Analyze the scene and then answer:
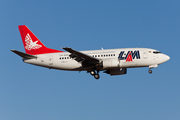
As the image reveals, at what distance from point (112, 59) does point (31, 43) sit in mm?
15129

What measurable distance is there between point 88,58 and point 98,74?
15.3ft

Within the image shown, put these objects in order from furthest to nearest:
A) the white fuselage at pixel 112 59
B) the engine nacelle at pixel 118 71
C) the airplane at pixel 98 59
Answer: the engine nacelle at pixel 118 71 < the white fuselage at pixel 112 59 < the airplane at pixel 98 59

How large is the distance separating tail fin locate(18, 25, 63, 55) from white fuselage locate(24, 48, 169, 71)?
4.76 ft

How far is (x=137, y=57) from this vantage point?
45969 millimetres

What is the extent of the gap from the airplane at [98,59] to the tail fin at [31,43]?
6.8 inches

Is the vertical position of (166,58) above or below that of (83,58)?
above

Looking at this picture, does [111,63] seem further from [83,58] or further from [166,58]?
[166,58]

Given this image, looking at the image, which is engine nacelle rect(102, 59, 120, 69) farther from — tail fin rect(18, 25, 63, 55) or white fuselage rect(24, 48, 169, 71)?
tail fin rect(18, 25, 63, 55)

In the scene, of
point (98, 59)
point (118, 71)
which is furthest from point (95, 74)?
point (118, 71)

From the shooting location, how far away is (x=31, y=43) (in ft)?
165

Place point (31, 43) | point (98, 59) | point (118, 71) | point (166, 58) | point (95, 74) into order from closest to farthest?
point (98, 59) < point (166, 58) < point (95, 74) < point (118, 71) < point (31, 43)

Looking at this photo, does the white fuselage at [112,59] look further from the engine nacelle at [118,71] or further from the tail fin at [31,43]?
the engine nacelle at [118,71]

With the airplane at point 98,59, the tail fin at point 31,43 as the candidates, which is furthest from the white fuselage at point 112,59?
the tail fin at point 31,43

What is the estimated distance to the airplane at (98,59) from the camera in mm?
45219
